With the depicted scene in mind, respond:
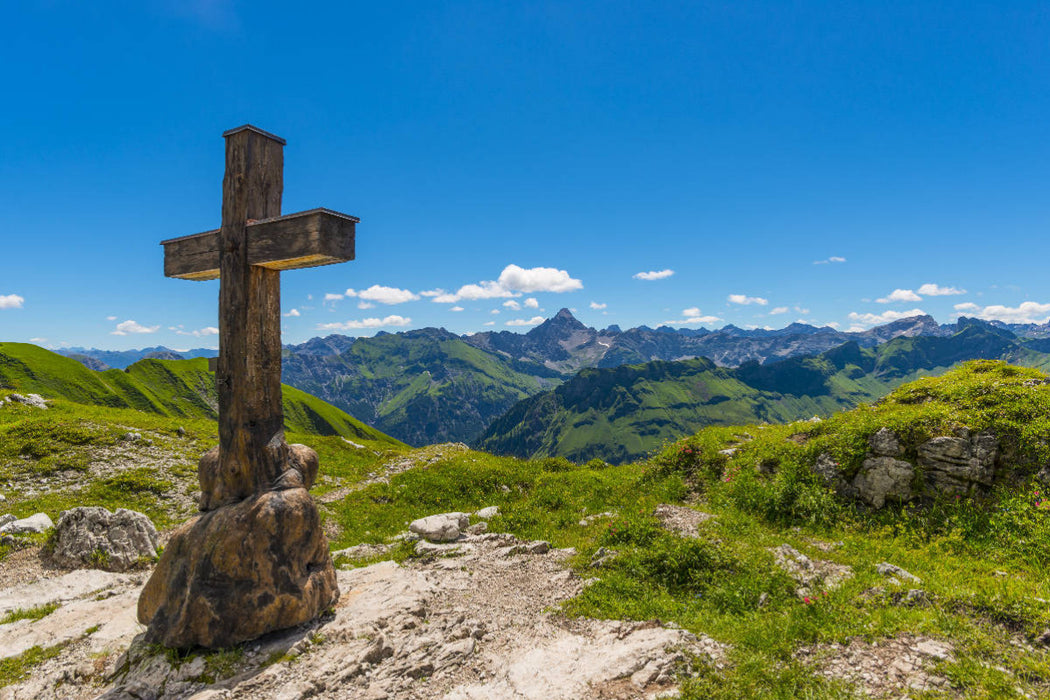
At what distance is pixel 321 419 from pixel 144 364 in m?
56.4

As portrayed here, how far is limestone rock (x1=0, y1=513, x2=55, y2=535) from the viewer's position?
49.3ft

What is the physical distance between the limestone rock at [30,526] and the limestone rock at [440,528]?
12.0 m

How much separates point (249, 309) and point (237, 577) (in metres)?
4.90

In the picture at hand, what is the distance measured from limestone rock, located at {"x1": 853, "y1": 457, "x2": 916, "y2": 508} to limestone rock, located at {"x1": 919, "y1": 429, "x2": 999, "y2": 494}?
1.62 feet

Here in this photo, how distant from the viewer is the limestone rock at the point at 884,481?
43.8 ft

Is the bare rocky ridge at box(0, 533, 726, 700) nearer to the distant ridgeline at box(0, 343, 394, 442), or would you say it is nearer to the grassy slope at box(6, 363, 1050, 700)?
the grassy slope at box(6, 363, 1050, 700)

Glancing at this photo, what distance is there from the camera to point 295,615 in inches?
349

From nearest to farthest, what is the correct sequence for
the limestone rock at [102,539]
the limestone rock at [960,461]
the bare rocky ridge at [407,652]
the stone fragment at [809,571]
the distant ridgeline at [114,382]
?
the bare rocky ridge at [407,652]
the stone fragment at [809,571]
the limestone rock at [960,461]
the limestone rock at [102,539]
the distant ridgeline at [114,382]

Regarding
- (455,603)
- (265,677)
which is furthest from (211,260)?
A: (455,603)

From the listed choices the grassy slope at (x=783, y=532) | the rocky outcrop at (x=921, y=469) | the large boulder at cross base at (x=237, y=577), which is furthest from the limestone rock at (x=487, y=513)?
the rocky outcrop at (x=921, y=469)

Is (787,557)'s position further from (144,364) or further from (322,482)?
(144,364)

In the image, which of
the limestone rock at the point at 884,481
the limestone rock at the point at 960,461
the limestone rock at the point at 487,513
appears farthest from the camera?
the limestone rock at the point at 487,513

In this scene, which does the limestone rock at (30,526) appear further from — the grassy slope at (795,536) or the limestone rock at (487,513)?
the limestone rock at (487,513)

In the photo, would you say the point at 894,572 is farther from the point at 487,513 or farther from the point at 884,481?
the point at 487,513
